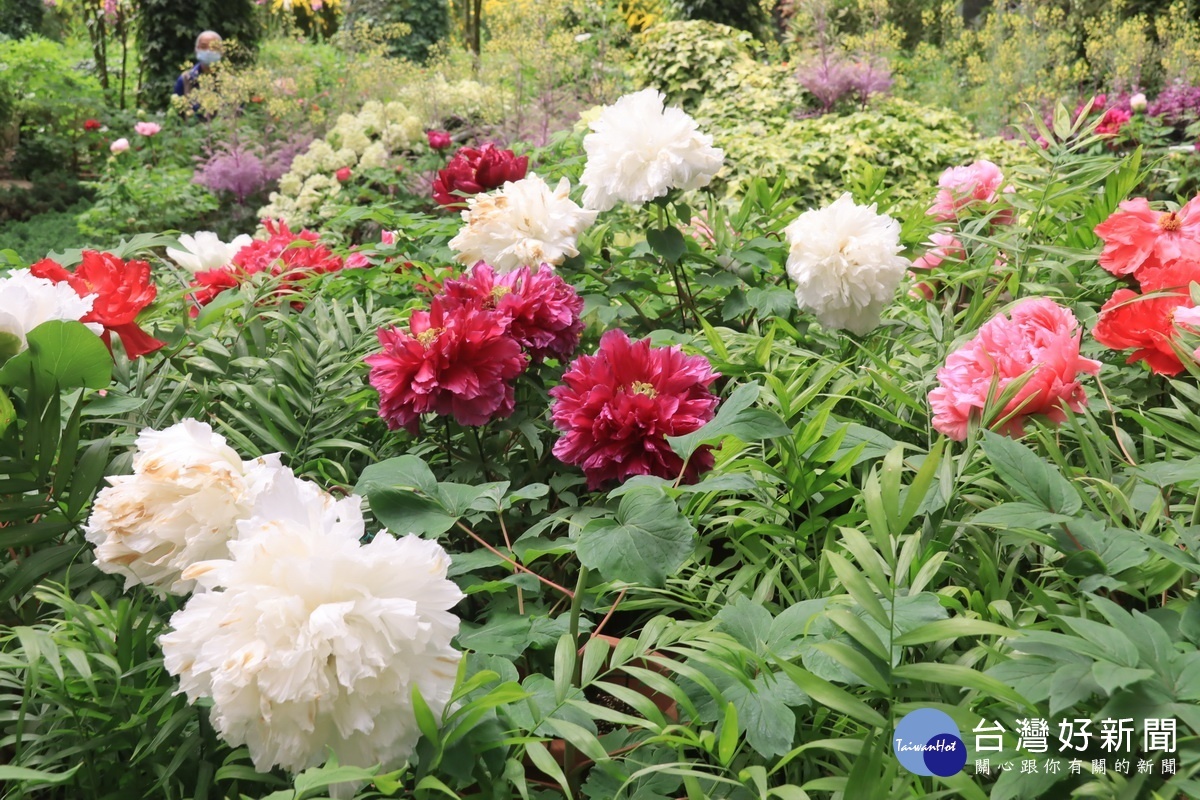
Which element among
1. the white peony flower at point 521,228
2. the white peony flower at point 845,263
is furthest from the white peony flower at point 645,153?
the white peony flower at point 845,263

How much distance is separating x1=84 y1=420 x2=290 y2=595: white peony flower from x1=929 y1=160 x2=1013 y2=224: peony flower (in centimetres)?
134

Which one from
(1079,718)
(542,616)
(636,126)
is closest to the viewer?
(1079,718)

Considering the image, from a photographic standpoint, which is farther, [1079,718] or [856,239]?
[856,239]

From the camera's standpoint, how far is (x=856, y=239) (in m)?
1.20

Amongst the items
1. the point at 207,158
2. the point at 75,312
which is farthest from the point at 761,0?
the point at 75,312

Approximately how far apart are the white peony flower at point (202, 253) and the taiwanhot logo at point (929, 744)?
4.88ft

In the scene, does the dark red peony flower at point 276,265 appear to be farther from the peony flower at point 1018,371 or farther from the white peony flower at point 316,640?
the peony flower at point 1018,371

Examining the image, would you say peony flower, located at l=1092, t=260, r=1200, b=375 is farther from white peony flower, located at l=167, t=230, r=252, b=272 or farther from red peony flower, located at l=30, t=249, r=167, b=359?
white peony flower, located at l=167, t=230, r=252, b=272

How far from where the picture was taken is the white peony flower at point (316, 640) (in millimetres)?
562

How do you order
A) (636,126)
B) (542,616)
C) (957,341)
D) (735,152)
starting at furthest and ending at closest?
1. (735,152)
2. (636,126)
3. (957,341)
4. (542,616)

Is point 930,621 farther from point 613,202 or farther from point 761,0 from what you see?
point 761,0

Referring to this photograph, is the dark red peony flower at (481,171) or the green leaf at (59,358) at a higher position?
the dark red peony flower at (481,171)

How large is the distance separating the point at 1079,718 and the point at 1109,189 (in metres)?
1.06

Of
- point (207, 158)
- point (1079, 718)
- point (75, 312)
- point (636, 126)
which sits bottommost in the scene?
point (207, 158)
